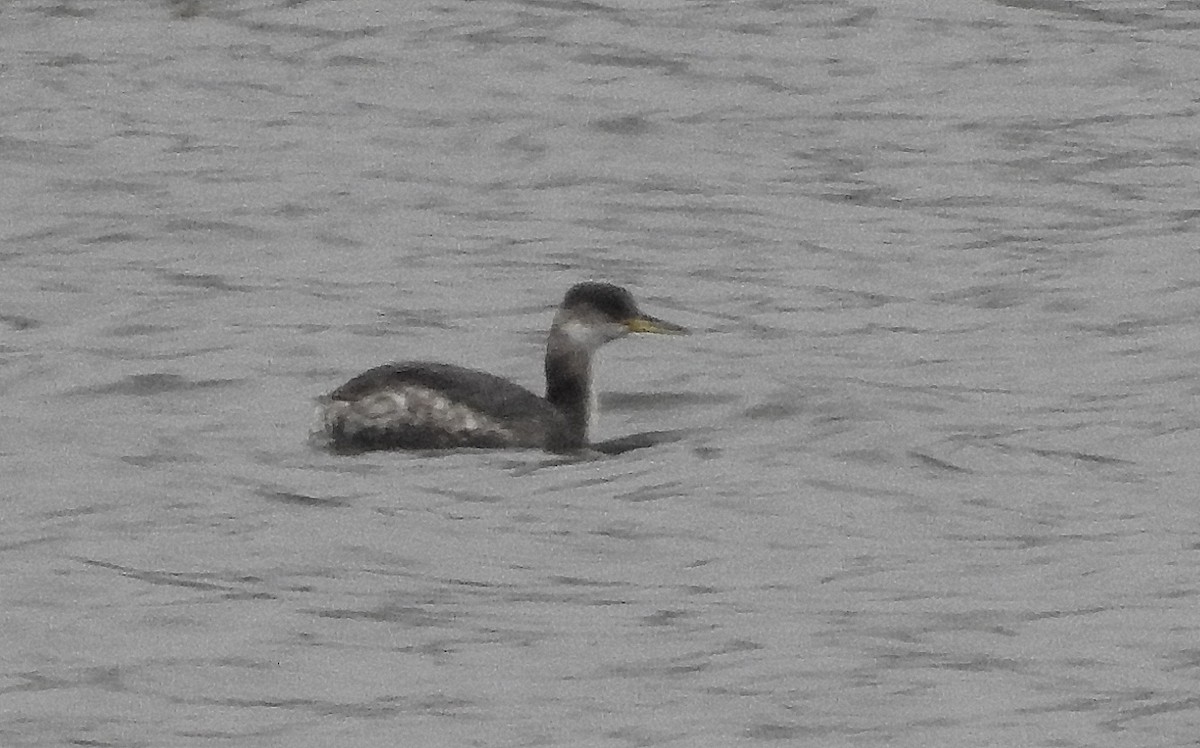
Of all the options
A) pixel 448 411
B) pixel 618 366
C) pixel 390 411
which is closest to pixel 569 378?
pixel 448 411

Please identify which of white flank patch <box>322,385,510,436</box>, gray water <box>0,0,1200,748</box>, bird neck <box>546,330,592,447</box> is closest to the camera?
gray water <box>0,0,1200,748</box>

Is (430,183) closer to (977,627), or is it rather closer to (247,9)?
(247,9)

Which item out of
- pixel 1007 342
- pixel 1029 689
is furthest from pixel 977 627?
pixel 1007 342

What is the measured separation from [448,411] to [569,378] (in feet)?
3.36

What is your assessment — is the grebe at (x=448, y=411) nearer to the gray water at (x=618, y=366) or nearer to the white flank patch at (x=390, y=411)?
the white flank patch at (x=390, y=411)

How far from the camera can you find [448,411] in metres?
15.8

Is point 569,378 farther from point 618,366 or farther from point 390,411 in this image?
point 618,366

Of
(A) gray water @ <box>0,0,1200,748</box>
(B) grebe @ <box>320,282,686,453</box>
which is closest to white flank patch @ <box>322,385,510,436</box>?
(B) grebe @ <box>320,282,686,453</box>

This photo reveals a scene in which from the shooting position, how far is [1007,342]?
1803 centimetres

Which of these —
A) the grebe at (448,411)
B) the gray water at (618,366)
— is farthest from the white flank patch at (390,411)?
the gray water at (618,366)

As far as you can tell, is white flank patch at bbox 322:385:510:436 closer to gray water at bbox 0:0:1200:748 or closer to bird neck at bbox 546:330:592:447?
gray water at bbox 0:0:1200:748

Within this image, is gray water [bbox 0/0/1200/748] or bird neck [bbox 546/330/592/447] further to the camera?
bird neck [bbox 546/330/592/447]

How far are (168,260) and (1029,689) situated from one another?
8.97 m

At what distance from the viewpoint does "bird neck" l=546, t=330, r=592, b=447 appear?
1648 cm
